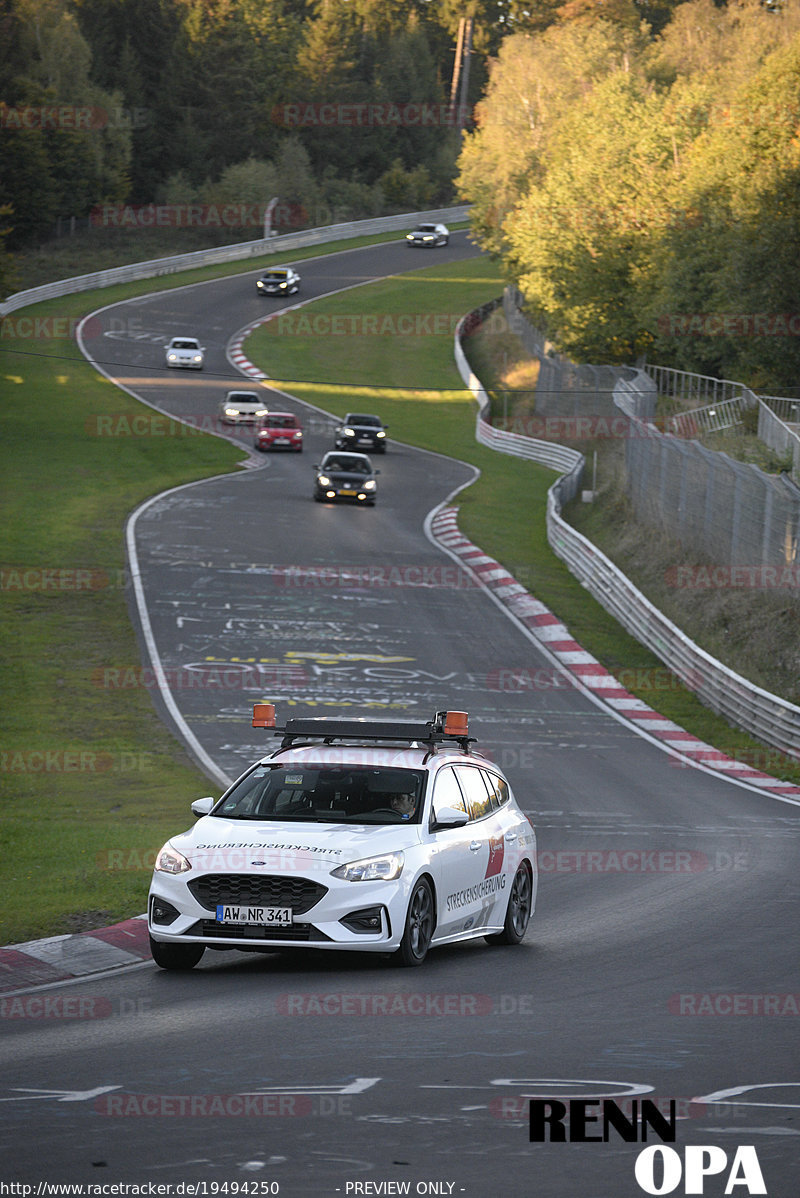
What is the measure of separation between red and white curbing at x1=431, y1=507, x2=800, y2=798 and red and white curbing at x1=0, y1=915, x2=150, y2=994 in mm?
12422

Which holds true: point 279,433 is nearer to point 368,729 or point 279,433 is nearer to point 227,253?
point 368,729

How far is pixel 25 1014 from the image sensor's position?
9.20m

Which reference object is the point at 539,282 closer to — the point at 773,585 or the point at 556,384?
the point at 556,384

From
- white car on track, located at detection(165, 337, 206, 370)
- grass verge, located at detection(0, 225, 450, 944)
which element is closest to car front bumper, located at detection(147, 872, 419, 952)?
grass verge, located at detection(0, 225, 450, 944)

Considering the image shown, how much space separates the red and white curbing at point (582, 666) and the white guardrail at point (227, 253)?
38.4 meters

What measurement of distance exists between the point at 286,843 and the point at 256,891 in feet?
1.27

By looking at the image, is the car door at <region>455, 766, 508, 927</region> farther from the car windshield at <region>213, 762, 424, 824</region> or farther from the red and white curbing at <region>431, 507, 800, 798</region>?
the red and white curbing at <region>431, 507, 800, 798</region>

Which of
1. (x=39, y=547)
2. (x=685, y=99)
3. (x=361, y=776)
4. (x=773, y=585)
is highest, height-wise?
(x=685, y=99)

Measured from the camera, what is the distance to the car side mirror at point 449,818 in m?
11.0

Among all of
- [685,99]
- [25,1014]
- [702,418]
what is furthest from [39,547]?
[685,99]

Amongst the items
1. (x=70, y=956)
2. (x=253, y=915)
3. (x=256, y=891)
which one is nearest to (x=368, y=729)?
(x=256, y=891)

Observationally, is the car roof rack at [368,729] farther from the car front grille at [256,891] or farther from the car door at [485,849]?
the car front grille at [256,891]

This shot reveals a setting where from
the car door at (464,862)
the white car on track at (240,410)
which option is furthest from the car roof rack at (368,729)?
the white car on track at (240,410)

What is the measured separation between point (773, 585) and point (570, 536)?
11.6 m
